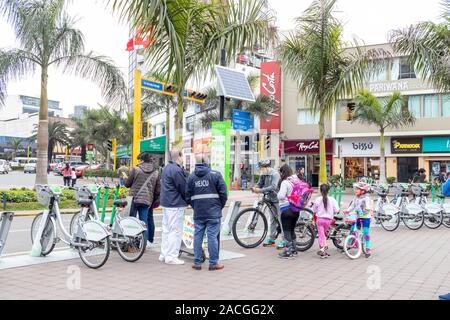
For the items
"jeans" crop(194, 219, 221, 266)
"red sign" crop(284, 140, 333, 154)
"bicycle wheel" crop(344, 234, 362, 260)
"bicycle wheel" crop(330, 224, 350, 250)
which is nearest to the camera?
"jeans" crop(194, 219, 221, 266)

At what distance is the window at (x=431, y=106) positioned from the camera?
3416 centimetres

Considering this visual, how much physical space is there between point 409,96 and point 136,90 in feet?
79.8

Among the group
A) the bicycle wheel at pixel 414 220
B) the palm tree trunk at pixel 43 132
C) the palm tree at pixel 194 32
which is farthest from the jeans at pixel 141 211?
the palm tree trunk at pixel 43 132

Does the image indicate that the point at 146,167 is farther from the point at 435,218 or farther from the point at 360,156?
the point at 360,156

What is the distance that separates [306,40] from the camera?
12.5 metres

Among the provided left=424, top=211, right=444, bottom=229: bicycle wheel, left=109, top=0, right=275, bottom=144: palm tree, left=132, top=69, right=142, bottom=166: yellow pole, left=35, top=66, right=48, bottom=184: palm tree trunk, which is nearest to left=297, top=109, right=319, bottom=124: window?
left=132, top=69, right=142, bottom=166: yellow pole

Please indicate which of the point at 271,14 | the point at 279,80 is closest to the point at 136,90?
the point at 271,14

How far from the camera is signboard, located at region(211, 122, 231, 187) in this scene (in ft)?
30.4

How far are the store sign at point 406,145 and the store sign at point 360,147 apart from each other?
117 cm

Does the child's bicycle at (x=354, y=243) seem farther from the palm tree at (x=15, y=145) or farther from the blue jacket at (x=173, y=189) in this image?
the palm tree at (x=15, y=145)

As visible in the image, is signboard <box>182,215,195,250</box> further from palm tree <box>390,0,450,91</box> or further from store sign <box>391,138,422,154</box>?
store sign <box>391,138,422,154</box>

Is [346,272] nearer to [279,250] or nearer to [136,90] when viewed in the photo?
[279,250]

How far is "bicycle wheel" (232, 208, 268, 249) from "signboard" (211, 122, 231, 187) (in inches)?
38.2

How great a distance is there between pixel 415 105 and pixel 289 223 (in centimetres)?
2998
